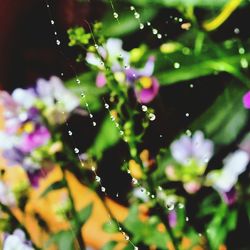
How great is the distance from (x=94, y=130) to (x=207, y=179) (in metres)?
0.25

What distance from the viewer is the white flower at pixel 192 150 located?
0.67m

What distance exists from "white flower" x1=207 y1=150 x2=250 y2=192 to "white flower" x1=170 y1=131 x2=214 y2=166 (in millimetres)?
20

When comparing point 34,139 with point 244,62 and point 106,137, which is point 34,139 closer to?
point 106,137

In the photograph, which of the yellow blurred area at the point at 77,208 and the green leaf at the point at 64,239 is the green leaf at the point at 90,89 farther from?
the green leaf at the point at 64,239

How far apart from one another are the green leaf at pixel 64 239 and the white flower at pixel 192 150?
0.15 m

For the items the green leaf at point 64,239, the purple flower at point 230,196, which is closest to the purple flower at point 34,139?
the green leaf at point 64,239

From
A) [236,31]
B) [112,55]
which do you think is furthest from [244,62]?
[112,55]

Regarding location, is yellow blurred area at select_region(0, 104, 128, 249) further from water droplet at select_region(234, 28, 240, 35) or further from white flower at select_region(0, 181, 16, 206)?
water droplet at select_region(234, 28, 240, 35)

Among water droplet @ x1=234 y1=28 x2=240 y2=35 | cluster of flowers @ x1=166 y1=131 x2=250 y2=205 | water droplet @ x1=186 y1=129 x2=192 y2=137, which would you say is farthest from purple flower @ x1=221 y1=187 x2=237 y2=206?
water droplet @ x1=234 y1=28 x2=240 y2=35

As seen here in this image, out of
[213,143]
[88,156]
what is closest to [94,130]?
[88,156]

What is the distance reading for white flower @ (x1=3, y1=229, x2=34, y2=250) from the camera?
2.11ft

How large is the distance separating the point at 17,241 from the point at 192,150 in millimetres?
211

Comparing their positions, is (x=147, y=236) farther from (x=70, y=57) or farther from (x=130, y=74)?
(x=70, y=57)

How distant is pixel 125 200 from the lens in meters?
0.89
